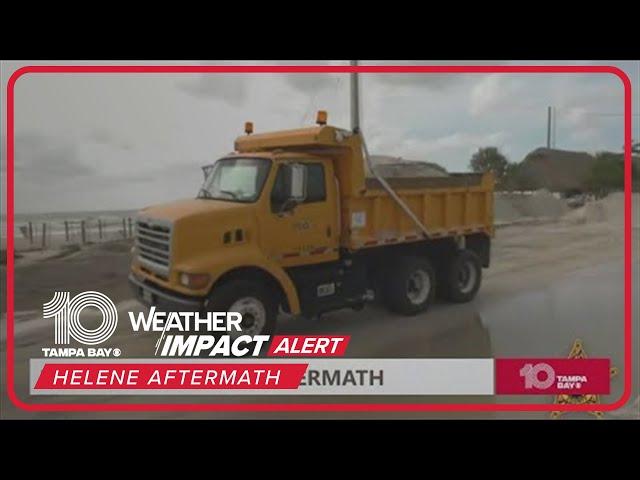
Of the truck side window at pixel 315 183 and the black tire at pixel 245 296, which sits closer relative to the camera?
the black tire at pixel 245 296

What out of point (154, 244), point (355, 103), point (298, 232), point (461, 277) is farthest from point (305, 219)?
point (461, 277)

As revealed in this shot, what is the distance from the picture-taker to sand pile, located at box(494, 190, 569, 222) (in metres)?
3.79

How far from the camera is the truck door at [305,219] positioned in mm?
3846

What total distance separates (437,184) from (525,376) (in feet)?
6.46

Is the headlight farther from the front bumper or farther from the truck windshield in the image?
the truck windshield

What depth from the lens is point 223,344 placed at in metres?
3.16

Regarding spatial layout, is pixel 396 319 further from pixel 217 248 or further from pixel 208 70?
pixel 208 70

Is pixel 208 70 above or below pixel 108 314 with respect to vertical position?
above

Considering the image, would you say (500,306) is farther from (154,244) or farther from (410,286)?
(154,244)

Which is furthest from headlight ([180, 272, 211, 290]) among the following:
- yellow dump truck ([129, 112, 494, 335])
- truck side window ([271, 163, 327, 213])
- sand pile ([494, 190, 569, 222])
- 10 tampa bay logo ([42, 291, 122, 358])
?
sand pile ([494, 190, 569, 222])

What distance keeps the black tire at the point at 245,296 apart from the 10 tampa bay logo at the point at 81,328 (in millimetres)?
649

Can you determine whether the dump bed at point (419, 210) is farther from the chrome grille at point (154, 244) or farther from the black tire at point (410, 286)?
the chrome grille at point (154, 244)

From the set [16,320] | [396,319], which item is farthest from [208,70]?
[396,319]

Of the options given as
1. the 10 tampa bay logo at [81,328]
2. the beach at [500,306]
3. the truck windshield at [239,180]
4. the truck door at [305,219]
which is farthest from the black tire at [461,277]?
the 10 tampa bay logo at [81,328]
